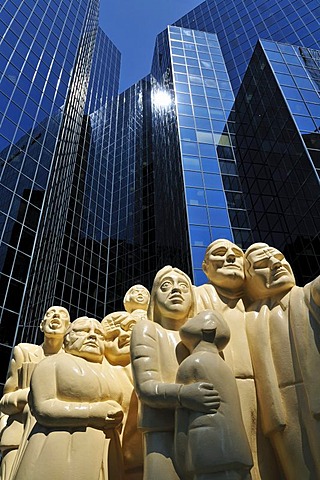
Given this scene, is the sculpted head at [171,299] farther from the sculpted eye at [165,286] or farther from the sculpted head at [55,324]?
the sculpted head at [55,324]

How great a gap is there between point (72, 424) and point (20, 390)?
4.02 ft

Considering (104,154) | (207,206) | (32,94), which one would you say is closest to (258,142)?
(207,206)

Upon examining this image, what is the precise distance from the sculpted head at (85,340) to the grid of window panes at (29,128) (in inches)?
688

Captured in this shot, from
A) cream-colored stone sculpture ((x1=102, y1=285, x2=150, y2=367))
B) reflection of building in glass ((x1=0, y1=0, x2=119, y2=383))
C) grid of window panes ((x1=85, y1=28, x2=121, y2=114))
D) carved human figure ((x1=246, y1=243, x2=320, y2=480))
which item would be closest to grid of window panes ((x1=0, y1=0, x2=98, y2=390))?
reflection of building in glass ((x1=0, y1=0, x2=119, y2=383))

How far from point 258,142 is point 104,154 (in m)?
21.8

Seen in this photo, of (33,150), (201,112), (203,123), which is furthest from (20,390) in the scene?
(201,112)

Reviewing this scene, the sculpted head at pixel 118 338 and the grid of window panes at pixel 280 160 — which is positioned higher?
the grid of window panes at pixel 280 160

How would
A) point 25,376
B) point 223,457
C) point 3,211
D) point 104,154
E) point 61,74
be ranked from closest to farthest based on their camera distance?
point 223,457 < point 25,376 < point 3,211 < point 61,74 < point 104,154

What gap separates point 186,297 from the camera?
3289mm

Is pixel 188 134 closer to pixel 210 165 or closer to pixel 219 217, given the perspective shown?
pixel 210 165

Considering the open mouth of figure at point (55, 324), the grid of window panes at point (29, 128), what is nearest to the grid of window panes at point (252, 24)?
the grid of window panes at point (29, 128)

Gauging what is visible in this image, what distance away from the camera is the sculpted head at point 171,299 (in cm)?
320

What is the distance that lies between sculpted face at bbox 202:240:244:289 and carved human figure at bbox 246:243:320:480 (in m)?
0.17

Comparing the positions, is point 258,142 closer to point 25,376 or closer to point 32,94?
point 32,94
